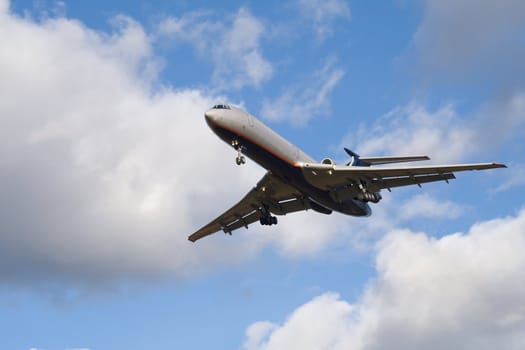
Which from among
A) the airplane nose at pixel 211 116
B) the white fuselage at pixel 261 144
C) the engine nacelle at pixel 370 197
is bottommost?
the engine nacelle at pixel 370 197

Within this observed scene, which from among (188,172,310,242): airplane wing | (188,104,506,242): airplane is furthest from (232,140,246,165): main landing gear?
(188,172,310,242): airplane wing

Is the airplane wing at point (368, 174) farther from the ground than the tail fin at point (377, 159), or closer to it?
closer to it

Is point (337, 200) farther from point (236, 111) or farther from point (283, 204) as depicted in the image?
point (236, 111)

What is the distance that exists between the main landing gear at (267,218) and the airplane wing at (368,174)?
22.3 ft

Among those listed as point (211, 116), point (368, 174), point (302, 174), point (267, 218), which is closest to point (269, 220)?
point (267, 218)

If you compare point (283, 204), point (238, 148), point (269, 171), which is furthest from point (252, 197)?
point (238, 148)

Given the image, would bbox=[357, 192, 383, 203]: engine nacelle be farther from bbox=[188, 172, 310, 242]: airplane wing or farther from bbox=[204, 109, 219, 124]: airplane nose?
bbox=[204, 109, 219, 124]: airplane nose

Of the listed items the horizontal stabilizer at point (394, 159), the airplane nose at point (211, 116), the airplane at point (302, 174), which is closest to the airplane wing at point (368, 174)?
the airplane at point (302, 174)

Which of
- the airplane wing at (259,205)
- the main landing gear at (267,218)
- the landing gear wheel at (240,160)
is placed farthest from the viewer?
the main landing gear at (267,218)

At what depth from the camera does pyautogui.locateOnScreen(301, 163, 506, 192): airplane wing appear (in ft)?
142

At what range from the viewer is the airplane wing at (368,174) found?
4319 cm

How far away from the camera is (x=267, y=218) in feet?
165

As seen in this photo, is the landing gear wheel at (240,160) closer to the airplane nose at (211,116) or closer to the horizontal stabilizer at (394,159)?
the airplane nose at (211,116)

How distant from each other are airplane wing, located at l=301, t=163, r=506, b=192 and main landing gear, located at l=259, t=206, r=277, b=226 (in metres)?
6.79
